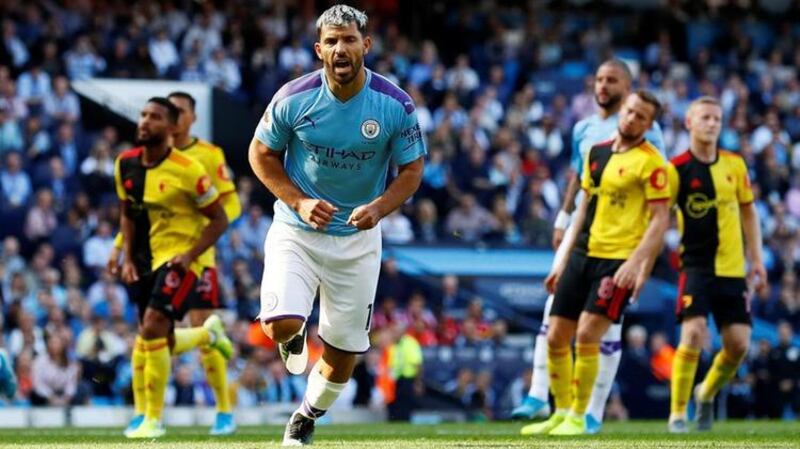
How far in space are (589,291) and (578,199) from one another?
84cm

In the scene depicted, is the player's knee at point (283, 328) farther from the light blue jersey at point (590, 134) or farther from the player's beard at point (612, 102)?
the player's beard at point (612, 102)

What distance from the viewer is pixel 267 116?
9.97 meters

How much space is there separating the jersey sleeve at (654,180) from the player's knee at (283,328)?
3.68 meters

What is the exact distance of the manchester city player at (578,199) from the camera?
13406mm

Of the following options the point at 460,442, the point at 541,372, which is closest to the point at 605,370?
the point at 541,372

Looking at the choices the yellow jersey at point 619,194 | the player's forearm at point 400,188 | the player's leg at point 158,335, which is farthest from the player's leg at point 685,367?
the player's forearm at point 400,188

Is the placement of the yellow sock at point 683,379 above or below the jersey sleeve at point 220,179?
below

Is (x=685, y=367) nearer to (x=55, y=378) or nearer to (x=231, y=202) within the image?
(x=231, y=202)

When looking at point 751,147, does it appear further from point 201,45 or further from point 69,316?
point 69,316

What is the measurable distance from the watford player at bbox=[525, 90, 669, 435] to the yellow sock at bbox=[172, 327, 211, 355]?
2609 millimetres

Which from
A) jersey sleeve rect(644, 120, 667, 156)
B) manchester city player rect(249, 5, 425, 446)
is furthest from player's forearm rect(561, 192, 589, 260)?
manchester city player rect(249, 5, 425, 446)

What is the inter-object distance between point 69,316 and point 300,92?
10.6 m

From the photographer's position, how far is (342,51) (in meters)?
9.75

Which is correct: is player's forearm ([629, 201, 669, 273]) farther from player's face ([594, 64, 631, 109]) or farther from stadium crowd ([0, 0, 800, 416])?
stadium crowd ([0, 0, 800, 416])
